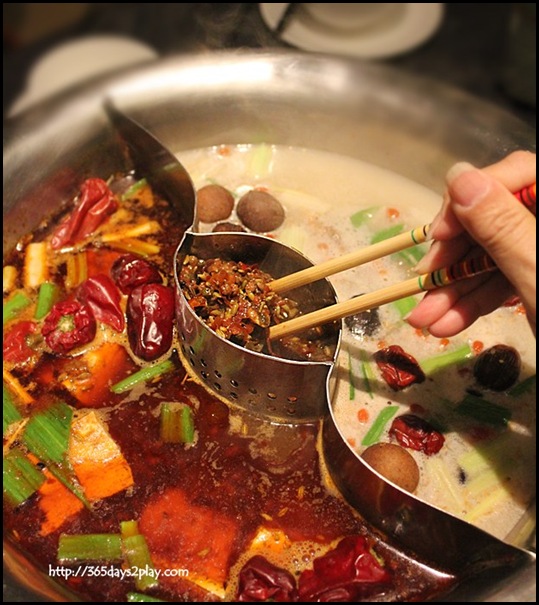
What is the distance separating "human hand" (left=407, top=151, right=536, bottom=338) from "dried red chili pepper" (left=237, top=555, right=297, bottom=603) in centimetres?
103

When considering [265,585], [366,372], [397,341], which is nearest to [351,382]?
[366,372]

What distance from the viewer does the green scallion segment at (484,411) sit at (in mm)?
2670

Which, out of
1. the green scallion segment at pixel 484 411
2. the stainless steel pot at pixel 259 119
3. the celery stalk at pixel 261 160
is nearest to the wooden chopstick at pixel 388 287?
the green scallion segment at pixel 484 411

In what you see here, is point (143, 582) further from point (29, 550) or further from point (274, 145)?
point (274, 145)

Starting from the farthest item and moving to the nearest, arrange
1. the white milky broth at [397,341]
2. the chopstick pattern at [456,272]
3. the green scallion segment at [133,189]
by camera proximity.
Answer: the green scallion segment at [133,189] < the white milky broth at [397,341] < the chopstick pattern at [456,272]

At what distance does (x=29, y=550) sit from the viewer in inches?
91.5

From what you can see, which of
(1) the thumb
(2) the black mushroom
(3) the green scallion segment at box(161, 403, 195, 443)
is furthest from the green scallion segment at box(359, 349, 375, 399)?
(1) the thumb

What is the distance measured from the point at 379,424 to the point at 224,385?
0.65 metres

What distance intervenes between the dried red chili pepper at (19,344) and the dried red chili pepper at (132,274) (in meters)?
0.43

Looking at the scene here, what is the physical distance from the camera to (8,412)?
260 centimetres

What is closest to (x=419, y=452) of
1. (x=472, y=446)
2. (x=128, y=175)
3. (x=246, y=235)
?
(x=472, y=446)

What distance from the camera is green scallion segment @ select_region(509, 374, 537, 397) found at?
2.75 m

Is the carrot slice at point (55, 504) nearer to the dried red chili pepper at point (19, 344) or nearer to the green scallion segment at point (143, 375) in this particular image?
the green scallion segment at point (143, 375)

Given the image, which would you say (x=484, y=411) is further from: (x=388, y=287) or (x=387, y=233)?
(x=387, y=233)
